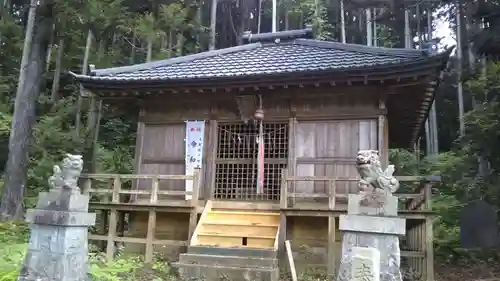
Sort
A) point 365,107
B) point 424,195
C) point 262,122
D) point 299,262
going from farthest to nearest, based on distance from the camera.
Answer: point 262,122
point 365,107
point 299,262
point 424,195

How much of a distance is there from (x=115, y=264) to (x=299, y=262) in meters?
3.77

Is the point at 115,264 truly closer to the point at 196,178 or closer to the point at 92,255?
the point at 92,255

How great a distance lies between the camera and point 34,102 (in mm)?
14195

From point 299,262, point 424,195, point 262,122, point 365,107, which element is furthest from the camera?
point 262,122

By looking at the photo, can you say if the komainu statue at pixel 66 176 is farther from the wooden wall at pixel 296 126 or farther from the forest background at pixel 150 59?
the wooden wall at pixel 296 126

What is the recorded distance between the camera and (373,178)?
6.10 m

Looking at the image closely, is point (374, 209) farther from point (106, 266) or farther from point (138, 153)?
point (138, 153)

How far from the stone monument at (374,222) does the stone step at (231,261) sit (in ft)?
8.83

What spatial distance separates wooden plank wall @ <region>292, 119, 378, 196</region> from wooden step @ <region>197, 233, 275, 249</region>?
5.55ft

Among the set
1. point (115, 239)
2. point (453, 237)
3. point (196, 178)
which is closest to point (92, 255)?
point (115, 239)

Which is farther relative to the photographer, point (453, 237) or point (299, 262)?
point (453, 237)

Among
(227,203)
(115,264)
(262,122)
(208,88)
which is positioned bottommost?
(115,264)

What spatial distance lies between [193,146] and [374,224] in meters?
6.27

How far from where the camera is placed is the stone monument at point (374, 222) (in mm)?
5695
